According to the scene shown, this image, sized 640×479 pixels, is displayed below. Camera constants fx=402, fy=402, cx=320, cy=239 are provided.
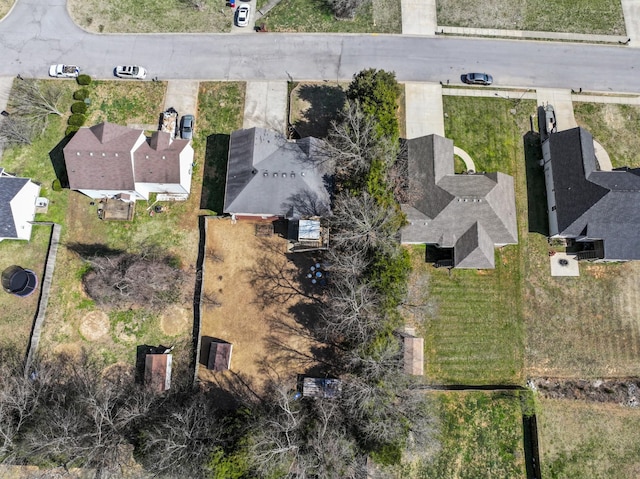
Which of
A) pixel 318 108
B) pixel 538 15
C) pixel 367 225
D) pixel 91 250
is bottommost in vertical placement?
pixel 91 250

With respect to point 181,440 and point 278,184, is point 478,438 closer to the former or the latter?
point 181,440

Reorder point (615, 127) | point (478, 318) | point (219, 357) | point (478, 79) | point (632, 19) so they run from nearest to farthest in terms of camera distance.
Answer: point (219, 357)
point (478, 318)
point (478, 79)
point (615, 127)
point (632, 19)

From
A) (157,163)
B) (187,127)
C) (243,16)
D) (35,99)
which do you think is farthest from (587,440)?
(35,99)

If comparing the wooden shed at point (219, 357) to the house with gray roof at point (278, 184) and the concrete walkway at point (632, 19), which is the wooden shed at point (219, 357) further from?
the concrete walkway at point (632, 19)

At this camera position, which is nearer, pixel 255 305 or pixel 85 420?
pixel 85 420

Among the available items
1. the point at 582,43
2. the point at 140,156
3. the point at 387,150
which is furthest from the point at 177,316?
the point at 582,43

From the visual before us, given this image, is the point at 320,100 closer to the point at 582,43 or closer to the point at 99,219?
the point at 99,219

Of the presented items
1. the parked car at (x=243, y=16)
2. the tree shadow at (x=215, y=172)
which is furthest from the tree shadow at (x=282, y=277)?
the parked car at (x=243, y=16)
